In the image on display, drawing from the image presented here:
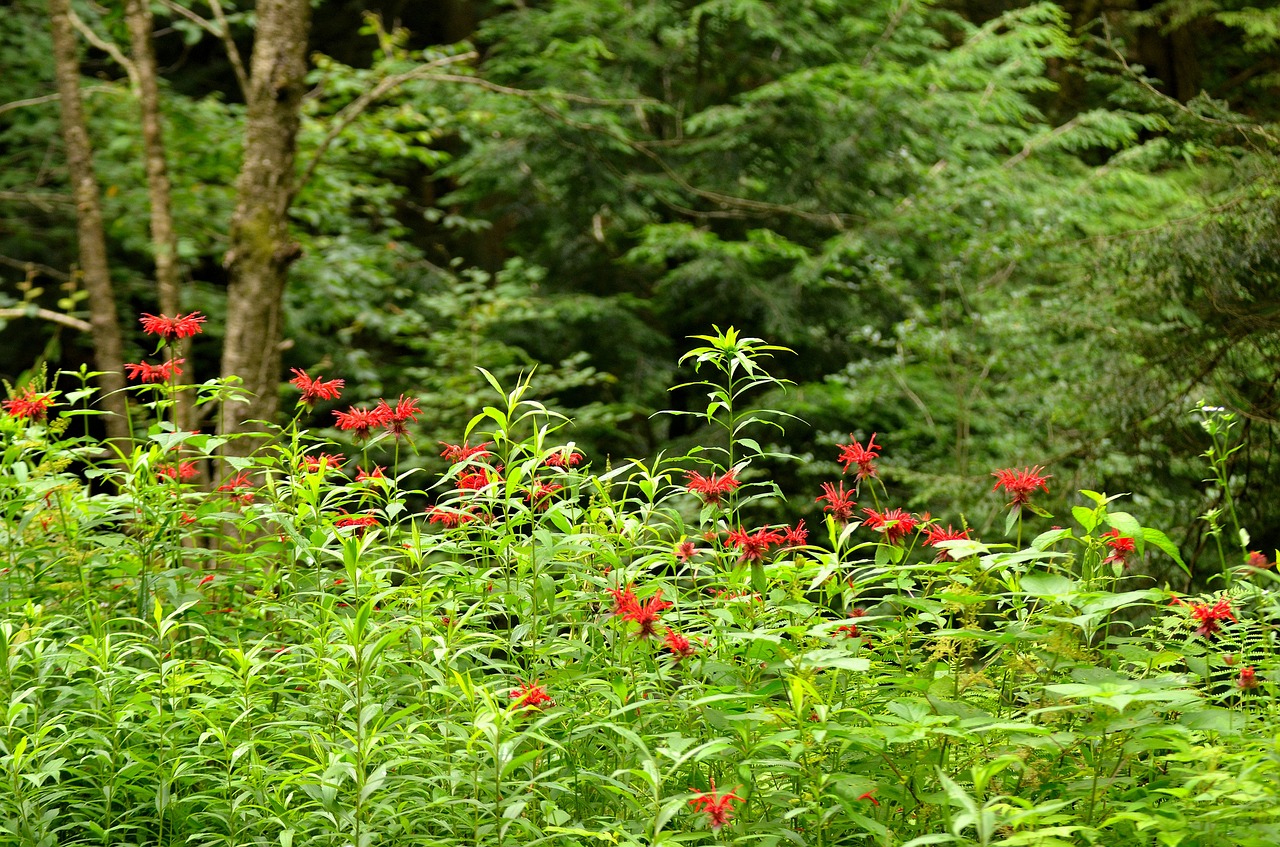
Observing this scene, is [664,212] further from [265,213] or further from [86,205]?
[86,205]

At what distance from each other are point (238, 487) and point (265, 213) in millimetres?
2736

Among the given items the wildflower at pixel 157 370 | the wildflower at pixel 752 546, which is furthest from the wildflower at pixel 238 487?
the wildflower at pixel 752 546

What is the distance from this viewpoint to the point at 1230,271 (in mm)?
3467

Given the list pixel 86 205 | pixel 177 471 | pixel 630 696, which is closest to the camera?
pixel 630 696

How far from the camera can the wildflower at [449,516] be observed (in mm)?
1599

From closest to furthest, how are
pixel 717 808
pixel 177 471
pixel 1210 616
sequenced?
pixel 717 808, pixel 1210 616, pixel 177 471

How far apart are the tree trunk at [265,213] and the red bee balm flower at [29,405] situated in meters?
2.20

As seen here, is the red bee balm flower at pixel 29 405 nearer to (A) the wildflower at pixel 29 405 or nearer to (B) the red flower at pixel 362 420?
(A) the wildflower at pixel 29 405

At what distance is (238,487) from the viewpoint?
6.29ft

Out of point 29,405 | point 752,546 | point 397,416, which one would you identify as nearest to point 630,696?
point 752,546

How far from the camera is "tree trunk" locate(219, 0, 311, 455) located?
14.1 feet

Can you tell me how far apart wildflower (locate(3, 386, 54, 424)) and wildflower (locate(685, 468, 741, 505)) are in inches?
48.0

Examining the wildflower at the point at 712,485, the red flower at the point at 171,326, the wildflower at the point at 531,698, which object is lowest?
the wildflower at the point at 531,698

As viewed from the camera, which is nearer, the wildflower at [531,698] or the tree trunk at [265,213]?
the wildflower at [531,698]
